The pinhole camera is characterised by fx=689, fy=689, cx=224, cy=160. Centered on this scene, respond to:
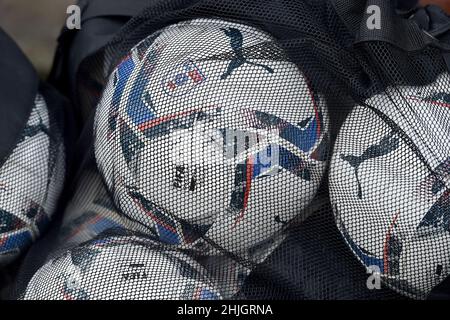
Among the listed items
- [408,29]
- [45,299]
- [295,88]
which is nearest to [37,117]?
[45,299]

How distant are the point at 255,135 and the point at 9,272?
0.52m

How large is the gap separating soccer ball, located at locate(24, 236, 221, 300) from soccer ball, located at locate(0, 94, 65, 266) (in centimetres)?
10

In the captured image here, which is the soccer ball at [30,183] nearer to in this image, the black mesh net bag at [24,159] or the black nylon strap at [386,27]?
the black mesh net bag at [24,159]

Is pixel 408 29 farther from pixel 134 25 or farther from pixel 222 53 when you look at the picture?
pixel 134 25

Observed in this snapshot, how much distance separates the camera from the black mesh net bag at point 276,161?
2.95 ft

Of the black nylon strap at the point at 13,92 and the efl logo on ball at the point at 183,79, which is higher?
the efl logo on ball at the point at 183,79

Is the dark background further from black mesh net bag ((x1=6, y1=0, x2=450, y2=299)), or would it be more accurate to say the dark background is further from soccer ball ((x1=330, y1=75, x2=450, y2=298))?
soccer ball ((x1=330, y1=75, x2=450, y2=298))

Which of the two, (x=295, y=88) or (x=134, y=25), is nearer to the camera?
(x=295, y=88)

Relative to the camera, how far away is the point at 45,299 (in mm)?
920

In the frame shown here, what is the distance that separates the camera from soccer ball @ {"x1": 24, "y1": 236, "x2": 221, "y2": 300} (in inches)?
35.5
